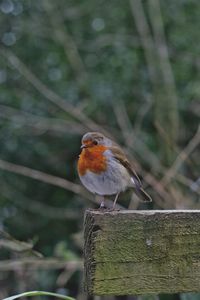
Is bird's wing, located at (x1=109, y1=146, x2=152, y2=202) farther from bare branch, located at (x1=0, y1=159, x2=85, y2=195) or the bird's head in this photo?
bare branch, located at (x1=0, y1=159, x2=85, y2=195)

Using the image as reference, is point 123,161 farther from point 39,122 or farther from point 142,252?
point 39,122

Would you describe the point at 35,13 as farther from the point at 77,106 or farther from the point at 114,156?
the point at 114,156

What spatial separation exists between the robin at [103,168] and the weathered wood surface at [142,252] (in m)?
1.63

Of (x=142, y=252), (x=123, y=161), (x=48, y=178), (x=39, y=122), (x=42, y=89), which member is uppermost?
(x=42, y=89)

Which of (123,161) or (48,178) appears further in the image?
(48,178)

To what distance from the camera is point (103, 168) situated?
3.23m

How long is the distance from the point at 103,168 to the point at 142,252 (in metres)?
1.80

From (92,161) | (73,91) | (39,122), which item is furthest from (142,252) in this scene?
(73,91)

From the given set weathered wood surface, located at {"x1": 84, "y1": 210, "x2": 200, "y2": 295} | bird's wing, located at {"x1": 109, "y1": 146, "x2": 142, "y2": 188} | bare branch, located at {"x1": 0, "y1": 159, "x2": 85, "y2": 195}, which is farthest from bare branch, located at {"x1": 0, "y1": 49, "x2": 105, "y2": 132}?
weathered wood surface, located at {"x1": 84, "y1": 210, "x2": 200, "y2": 295}

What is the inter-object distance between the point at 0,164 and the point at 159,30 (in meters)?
2.15

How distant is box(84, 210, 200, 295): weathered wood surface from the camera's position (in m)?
1.40

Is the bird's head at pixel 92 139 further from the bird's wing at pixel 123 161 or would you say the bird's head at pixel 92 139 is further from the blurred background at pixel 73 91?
the blurred background at pixel 73 91

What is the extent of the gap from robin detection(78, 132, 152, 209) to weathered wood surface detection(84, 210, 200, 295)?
5.36ft

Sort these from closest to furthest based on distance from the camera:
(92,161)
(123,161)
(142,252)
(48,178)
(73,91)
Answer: (142,252)
(92,161)
(123,161)
(48,178)
(73,91)
